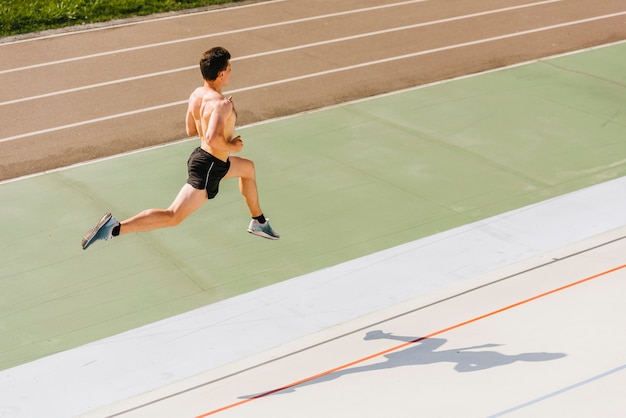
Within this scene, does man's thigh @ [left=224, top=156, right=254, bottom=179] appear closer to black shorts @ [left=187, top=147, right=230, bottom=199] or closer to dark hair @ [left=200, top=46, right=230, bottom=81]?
black shorts @ [left=187, top=147, right=230, bottom=199]

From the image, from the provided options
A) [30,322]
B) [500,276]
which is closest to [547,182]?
[500,276]

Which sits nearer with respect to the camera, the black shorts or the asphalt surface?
the black shorts

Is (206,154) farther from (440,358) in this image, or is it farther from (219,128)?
(440,358)

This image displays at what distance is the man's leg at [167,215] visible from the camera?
26.0 feet

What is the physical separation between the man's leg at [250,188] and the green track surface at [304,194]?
1040 millimetres

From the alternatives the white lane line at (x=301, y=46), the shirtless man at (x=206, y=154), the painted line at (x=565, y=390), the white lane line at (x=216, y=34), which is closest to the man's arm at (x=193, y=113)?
the shirtless man at (x=206, y=154)

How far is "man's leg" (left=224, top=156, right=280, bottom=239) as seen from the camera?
835cm

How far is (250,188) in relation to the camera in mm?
8672

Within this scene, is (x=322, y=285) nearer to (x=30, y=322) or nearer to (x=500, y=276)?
(x=500, y=276)

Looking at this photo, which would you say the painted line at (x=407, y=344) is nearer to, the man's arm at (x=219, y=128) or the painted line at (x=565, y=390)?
the painted line at (x=565, y=390)

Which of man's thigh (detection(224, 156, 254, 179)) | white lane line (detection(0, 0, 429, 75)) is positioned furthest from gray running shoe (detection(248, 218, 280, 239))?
white lane line (detection(0, 0, 429, 75))

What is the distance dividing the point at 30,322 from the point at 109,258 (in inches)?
56.9

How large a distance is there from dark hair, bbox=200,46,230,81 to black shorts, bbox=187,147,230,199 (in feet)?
2.36

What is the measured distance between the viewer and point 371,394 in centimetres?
781
